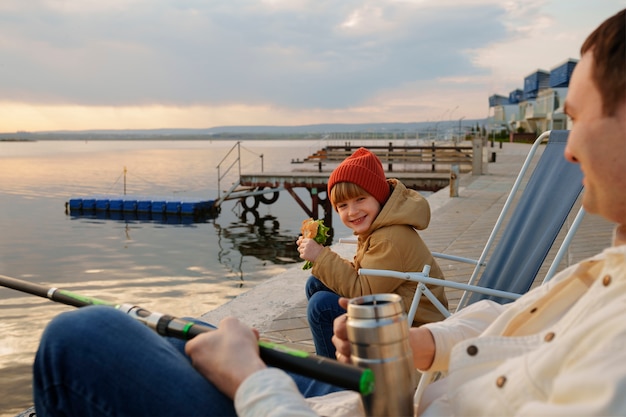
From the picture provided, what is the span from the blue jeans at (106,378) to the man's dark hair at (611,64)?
0.91 m

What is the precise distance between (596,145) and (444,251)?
224 inches

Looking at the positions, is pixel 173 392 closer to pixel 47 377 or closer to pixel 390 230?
pixel 47 377

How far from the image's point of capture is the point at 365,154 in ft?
10.0

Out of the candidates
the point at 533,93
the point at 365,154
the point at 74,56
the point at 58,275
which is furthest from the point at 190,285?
the point at 533,93

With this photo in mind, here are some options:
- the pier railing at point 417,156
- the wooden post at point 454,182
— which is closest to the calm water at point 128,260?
the pier railing at point 417,156

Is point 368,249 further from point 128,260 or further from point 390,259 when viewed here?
point 128,260

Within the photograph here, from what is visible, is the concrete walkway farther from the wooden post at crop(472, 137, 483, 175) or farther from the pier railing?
the pier railing

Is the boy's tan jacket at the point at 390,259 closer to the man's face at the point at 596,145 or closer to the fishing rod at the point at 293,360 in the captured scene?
the fishing rod at the point at 293,360

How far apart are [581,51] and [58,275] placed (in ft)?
56.6

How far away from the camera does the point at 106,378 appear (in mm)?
1154

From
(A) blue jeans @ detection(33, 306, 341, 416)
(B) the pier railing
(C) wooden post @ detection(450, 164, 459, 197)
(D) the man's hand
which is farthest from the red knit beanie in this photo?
Result: (B) the pier railing

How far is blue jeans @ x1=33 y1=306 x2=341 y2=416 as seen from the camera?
1154 mm

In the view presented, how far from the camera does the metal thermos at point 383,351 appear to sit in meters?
1.14

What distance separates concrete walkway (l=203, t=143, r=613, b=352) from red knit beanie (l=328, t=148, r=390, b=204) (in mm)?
1108
